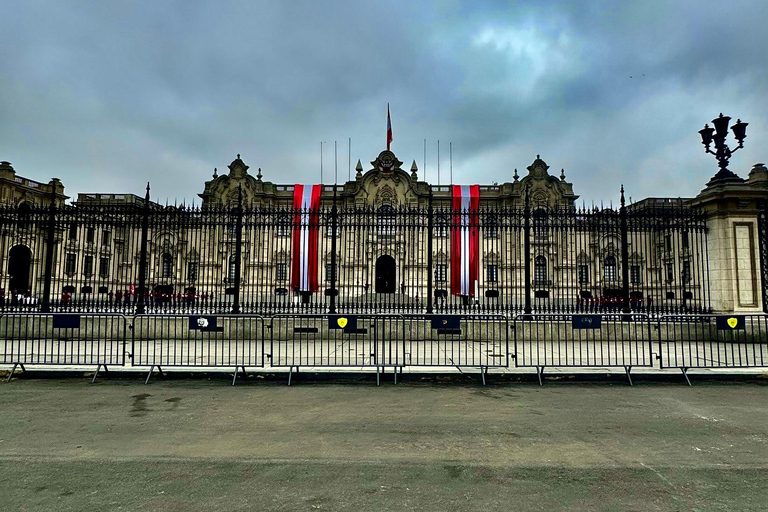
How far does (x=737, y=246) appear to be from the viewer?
11.9 metres

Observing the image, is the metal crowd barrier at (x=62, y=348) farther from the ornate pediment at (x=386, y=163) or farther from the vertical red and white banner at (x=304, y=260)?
the ornate pediment at (x=386, y=163)

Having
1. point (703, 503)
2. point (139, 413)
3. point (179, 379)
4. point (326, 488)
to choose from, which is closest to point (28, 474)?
point (139, 413)

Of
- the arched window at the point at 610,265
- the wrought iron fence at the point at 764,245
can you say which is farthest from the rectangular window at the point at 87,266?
the wrought iron fence at the point at 764,245

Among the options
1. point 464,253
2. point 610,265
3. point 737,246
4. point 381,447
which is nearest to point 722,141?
point 737,246

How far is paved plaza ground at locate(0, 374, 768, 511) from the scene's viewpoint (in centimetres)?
354

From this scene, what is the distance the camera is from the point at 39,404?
6.25 m

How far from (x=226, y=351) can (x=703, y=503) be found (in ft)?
29.7

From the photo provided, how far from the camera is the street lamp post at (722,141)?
466 inches

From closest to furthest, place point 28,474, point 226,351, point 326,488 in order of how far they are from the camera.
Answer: point 326,488
point 28,474
point 226,351

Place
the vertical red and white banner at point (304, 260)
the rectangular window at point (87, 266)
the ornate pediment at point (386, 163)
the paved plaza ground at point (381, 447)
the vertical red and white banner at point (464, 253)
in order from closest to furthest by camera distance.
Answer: the paved plaza ground at point (381, 447), the rectangular window at point (87, 266), the vertical red and white banner at point (464, 253), the vertical red and white banner at point (304, 260), the ornate pediment at point (386, 163)

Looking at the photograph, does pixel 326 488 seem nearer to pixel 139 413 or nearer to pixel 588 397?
pixel 139 413

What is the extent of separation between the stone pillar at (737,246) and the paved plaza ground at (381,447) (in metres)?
5.80

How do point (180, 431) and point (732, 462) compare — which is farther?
point (180, 431)

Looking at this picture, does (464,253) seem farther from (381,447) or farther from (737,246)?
(381,447)
